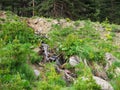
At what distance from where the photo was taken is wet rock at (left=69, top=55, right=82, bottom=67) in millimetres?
8148

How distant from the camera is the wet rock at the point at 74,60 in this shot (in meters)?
8.15

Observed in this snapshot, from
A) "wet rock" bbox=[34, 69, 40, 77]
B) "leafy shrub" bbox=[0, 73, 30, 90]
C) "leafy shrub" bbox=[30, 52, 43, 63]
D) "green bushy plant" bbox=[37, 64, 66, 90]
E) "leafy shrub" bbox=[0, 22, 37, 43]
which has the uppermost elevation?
"leafy shrub" bbox=[0, 22, 37, 43]

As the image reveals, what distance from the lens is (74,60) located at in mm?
8266

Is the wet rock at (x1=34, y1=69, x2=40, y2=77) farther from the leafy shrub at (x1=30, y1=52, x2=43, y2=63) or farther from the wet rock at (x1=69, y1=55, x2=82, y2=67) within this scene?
the wet rock at (x1=69, y1=55, x2=82, y2=67)

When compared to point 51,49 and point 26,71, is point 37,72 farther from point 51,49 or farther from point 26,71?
point 51,49

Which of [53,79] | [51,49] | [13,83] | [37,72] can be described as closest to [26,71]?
[37,72]

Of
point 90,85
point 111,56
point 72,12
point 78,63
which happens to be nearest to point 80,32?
point 111,56

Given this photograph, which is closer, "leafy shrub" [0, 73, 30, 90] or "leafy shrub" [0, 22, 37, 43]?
"leafy shrub" [0, 73, 30, 90]

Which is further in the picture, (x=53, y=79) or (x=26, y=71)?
(x=26, y=71)

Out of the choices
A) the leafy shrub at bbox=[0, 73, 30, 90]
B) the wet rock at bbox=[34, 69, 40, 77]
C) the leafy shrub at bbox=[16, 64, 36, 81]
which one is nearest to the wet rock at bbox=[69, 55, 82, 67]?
the wet rock at bbox=[34, 69, 40, 77]

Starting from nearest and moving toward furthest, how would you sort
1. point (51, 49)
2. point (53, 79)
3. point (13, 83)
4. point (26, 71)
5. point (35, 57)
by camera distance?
point (13, 83) < point (53, 79) < point (26, 71) < point (35, 57) < point (51, 49)

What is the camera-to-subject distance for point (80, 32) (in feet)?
37.1

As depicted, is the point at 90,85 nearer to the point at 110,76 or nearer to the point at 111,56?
the point at 110,76

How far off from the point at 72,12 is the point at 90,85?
15.1 m
